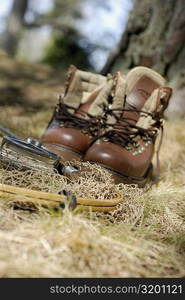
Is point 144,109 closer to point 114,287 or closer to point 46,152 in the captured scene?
point 46,152

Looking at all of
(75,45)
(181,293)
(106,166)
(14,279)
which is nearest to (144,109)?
(106,166)

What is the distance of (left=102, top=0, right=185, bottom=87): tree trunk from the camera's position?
3.62 m

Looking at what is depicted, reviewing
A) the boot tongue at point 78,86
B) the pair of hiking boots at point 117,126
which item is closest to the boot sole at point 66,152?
the pair of hiking boots at point 117,126

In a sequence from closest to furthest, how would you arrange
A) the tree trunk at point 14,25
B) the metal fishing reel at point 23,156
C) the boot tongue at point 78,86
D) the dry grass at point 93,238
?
the dry grass at point 93,238, the metal fishing reel at point 23,156, the boot tongue at point 78,86, the tree trunk at point 14,25

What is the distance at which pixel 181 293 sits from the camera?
1072mm

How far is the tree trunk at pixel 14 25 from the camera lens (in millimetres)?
11180

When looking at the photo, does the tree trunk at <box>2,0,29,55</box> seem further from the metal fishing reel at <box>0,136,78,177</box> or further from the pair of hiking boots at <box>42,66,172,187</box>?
the metal fishing reel at <box>0,136,78,177</box>

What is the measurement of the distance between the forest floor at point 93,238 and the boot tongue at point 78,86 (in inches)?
34.4

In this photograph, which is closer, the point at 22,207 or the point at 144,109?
the point at 22,207

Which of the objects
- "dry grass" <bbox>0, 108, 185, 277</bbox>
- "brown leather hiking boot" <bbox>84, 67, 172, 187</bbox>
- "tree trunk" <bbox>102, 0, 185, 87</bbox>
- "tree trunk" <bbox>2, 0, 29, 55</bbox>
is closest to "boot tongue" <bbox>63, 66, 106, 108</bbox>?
"brown leather hiking boot" <bbox>84, 67, 172, 187</bbox>

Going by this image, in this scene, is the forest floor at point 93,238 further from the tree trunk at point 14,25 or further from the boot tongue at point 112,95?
the tree trunk at point 14,25

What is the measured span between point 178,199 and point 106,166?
0.37 meters

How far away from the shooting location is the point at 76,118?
2.31 meters

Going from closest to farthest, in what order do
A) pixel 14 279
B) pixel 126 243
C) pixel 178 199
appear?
pixel 14 279 < pixel 126 243 < pixel 178 199
